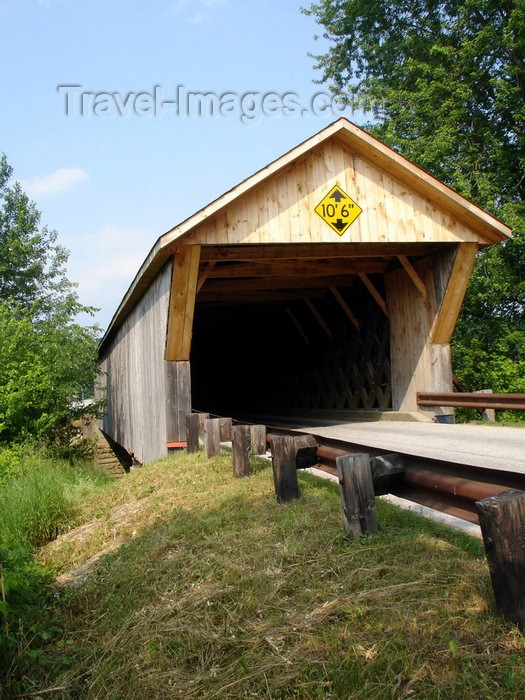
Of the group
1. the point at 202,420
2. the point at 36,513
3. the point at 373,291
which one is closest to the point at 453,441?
the point at 202,420

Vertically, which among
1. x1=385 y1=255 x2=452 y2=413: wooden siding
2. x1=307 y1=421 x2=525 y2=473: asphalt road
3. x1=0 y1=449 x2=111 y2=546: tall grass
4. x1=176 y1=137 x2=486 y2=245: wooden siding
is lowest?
x1=0 y1=449 x2=111 y2=546: tall grass

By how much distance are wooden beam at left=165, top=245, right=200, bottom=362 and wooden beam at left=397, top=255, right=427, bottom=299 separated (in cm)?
356

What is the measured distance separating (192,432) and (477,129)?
42.6ft

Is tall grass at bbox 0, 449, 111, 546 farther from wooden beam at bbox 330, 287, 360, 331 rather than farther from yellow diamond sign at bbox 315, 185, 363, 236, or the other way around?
wooden beam at bbox 330, 287, 360, 331

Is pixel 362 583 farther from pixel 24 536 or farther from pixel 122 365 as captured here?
pixel 122 365

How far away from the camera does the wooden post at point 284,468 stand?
167 inches

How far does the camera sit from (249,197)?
27.2 ft

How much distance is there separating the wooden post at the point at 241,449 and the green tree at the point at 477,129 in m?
9.40

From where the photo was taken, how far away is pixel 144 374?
1089 cm

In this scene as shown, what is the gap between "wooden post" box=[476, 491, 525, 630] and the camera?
7.29 feet

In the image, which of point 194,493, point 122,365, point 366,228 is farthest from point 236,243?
point 122,365

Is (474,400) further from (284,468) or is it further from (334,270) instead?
(284,468)

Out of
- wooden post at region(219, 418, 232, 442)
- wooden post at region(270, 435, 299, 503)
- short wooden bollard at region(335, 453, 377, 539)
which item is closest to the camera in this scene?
short wooden bollard at region(335, 453, 377, 539)

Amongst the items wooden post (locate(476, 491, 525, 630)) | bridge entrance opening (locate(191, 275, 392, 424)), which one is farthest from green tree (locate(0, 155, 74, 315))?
wooden post (locate(476, 491, 525, 630))
